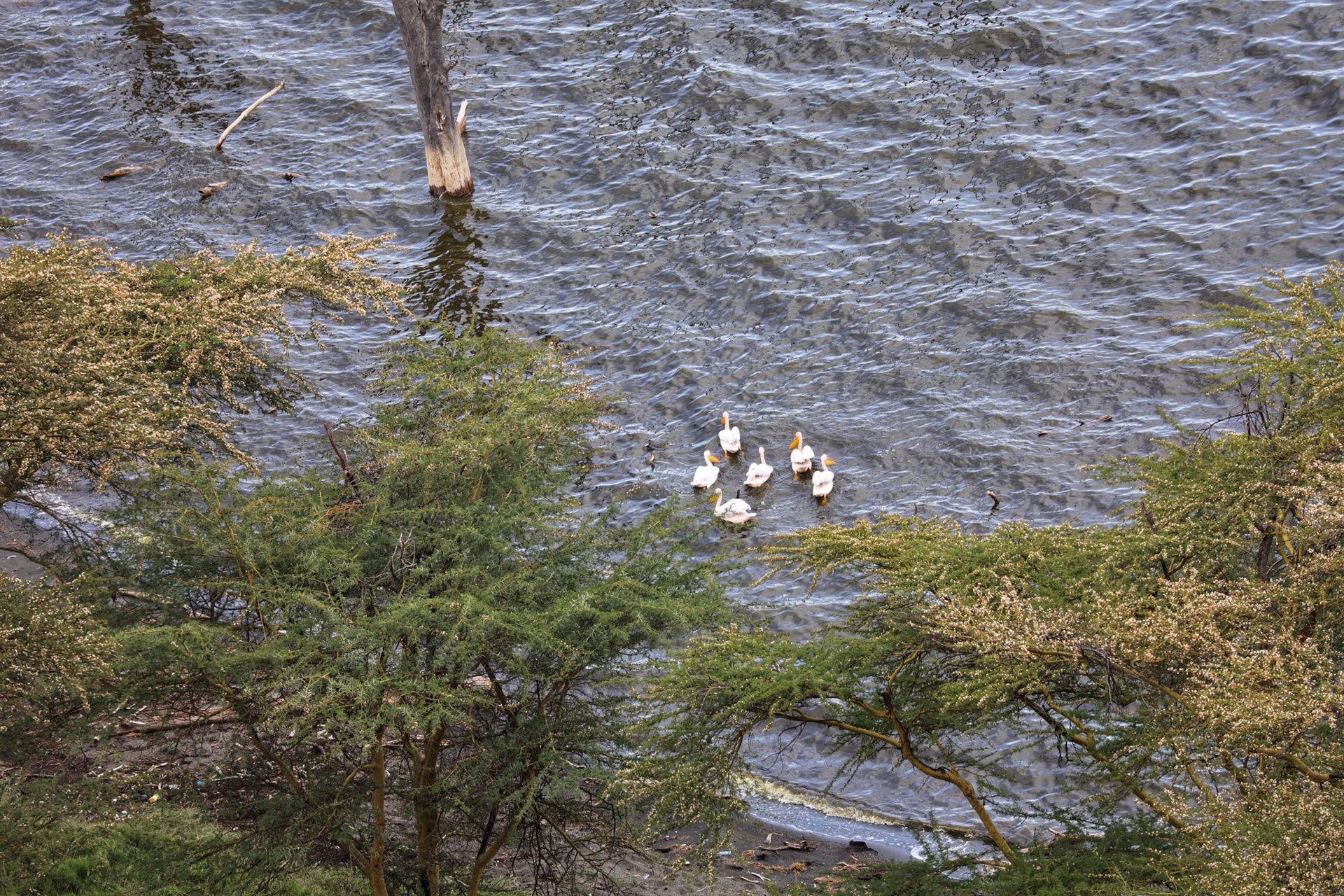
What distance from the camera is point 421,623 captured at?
694 centimetres

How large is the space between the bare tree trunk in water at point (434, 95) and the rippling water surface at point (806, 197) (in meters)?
0.51

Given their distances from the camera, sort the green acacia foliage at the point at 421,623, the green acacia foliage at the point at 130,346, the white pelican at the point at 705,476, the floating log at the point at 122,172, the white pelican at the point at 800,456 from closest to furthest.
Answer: the green acacia foliage at the point at 421,623, the green acacia foliage at the point at 130,346, the white pelican at the point at 800,456, the white pelican at the point at 705,476, the floating log at the point at 122,172

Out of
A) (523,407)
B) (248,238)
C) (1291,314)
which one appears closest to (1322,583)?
(1291,314)

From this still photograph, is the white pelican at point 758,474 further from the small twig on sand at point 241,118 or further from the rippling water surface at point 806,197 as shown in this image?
the small twig on sand at point 241,118

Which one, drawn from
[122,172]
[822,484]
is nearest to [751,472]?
[822,484]

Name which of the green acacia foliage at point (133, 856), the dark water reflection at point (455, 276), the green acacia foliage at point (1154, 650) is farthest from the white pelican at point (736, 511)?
the green acacia foliage at point (133, 856)

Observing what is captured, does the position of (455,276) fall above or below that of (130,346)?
below

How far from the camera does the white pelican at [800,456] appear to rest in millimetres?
13508

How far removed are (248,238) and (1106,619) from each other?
16.1m

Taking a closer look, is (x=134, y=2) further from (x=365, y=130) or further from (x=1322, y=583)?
(x=1322, y=583)

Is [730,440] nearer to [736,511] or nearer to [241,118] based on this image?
[736,511]

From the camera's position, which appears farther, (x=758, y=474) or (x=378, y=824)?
(x=758, y=474)

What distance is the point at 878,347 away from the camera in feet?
49.3

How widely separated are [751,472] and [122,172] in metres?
13.3
